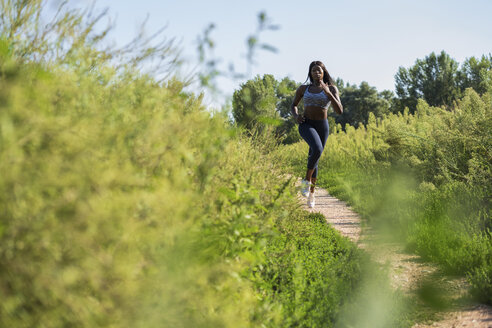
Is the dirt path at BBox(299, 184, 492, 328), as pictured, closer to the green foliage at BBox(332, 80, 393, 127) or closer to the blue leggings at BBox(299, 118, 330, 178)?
the blue leggings at BBox(299, 118, 330, 178)

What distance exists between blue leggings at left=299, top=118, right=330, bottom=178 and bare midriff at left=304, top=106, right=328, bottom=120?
8 cm

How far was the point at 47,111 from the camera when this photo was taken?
4.93 ft

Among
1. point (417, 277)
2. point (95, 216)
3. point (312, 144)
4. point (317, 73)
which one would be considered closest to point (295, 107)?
point (317, 73)

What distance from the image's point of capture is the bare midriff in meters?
6.66

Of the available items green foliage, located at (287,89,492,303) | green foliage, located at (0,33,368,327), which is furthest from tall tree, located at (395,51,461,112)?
green foliage, located at (0,33,368,327)

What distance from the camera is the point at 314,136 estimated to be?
6418mm

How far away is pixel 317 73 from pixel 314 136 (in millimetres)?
1097

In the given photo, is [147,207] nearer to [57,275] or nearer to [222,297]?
[57,275]

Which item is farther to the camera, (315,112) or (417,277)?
(315,112)

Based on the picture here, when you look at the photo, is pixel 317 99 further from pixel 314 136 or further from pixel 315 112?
pixel 314 136

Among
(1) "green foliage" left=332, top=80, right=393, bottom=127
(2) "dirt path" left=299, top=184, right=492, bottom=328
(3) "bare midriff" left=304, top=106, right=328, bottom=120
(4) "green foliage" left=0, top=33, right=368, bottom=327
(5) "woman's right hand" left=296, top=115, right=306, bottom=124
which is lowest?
(2) "dirt path" left=299, top=184, right=492, bottom=328

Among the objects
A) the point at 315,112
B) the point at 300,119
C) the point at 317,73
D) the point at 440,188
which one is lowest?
the point at 440,188

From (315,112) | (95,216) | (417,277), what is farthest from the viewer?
(315,112)

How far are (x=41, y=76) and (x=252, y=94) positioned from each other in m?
1.46
